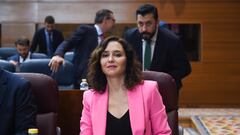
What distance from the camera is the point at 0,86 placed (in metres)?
2.47

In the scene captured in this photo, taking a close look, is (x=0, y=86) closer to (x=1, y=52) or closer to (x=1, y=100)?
(x=1, y=100)

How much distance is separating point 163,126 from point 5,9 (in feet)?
19.8

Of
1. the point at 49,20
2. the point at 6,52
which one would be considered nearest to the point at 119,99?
the point at 49,20

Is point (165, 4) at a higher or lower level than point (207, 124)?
higher

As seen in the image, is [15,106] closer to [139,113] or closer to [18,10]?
[139,113]

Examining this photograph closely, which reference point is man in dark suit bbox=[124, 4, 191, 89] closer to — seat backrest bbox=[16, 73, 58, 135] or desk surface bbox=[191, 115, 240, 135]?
seat backrest bbox=[16, 73, 58, 135]

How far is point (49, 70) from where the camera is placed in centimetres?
477

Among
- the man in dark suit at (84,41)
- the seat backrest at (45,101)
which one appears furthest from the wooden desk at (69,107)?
the man in dark suit at (84,41)

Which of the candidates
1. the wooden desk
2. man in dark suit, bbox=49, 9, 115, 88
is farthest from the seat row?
the wooden desk

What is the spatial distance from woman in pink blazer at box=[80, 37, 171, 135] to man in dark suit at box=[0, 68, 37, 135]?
31cm

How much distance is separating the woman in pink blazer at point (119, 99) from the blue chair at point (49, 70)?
213cm

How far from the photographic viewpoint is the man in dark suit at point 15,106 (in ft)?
Answer: 8.10

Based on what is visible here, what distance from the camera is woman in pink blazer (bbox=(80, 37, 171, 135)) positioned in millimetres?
2471

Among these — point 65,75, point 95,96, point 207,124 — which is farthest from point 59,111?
point 207,124
